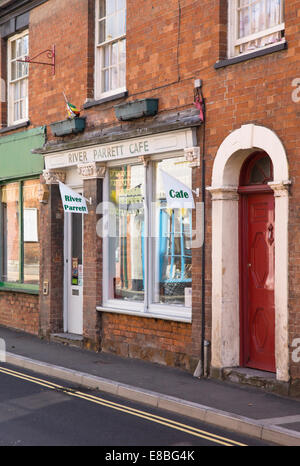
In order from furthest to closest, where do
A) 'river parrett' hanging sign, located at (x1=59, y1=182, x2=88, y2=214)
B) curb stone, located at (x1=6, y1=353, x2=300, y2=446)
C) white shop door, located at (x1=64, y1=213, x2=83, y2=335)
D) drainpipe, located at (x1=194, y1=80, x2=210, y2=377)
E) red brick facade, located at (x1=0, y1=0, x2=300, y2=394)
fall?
white shop door, located at (x1=64, y1=213, x2=83, y2=335), 'river parrett' hanging sign, located at (x1=59, y1=182, x2=88, y2=214), drainpipe, located at (x1=194, y1=80, x2=210, y2=377), red brick facade, located at (x1=0, y1=0, x2=300, y2=394), curb stone, located at (x1=6, y1=353, x2=300, y2=446)

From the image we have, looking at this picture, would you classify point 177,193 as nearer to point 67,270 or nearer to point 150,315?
point 150,315

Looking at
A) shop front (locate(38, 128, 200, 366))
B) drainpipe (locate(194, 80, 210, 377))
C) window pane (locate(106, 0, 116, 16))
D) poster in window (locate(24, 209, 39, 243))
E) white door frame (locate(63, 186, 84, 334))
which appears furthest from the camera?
poster in window (locate(24, 209, 39, 243))

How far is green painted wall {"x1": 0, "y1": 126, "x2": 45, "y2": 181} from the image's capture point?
48.3 ft

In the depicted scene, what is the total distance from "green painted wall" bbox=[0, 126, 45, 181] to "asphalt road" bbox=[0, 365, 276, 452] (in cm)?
616

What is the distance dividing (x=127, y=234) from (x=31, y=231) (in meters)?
3.42

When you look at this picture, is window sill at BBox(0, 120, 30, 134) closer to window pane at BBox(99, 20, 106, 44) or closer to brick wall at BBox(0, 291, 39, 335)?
window pane at BBox(99, 20, 106, 44)

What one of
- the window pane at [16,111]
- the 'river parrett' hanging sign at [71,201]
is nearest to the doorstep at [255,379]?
the 'river parrett' hanging sign at [71,201]

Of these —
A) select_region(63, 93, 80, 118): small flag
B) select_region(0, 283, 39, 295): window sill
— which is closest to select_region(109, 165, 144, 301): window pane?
select_region(63, 93, 80, 118): small flag

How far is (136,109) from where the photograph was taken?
11797 millimetres

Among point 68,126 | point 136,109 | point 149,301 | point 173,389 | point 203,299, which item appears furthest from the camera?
point 68,126

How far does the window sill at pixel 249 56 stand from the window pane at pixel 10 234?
23.1 feet

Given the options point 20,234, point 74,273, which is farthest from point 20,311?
point 74,273

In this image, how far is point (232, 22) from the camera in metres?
10.4

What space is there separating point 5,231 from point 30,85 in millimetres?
3516
